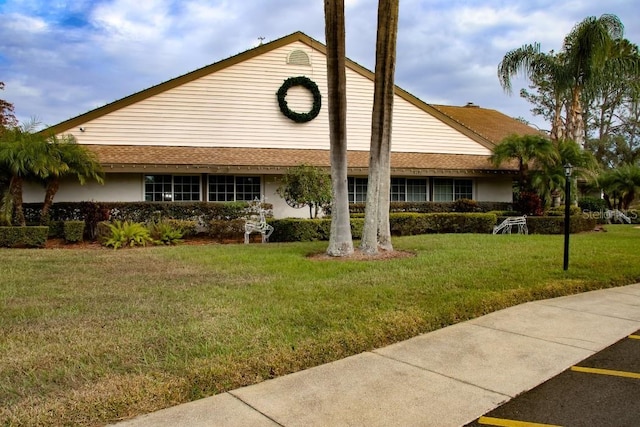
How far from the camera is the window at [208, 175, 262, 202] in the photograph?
1905 centimetres

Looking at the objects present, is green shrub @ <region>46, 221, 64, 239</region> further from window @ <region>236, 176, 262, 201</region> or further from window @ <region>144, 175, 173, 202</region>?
window @ <region>236, 176, 262, 201</region>

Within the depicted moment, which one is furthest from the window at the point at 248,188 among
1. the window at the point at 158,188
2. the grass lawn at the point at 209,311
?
the grass lawn at the point at 209,311

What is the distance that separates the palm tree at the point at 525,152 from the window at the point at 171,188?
38.5 ft

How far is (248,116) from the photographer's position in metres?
19.5

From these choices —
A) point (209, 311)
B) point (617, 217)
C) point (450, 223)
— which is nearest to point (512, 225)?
point (450, 223)

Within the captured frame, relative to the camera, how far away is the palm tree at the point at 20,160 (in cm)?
1384

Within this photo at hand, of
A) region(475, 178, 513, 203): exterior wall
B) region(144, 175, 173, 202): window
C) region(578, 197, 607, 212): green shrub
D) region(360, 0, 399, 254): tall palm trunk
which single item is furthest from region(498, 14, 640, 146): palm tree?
region(144, 175, 173, 202): window

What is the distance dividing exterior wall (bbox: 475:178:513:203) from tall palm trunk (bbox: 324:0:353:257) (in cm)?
1301

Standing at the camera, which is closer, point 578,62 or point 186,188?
point 186,188

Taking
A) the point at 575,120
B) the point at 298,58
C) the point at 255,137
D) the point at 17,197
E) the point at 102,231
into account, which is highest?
the point at 298,58

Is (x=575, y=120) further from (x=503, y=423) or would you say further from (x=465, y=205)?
(x=503, y=423)

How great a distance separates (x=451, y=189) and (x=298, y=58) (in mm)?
8684

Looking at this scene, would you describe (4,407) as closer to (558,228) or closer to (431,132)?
(558,228)

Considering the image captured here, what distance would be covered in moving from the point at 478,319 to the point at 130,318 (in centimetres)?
426
